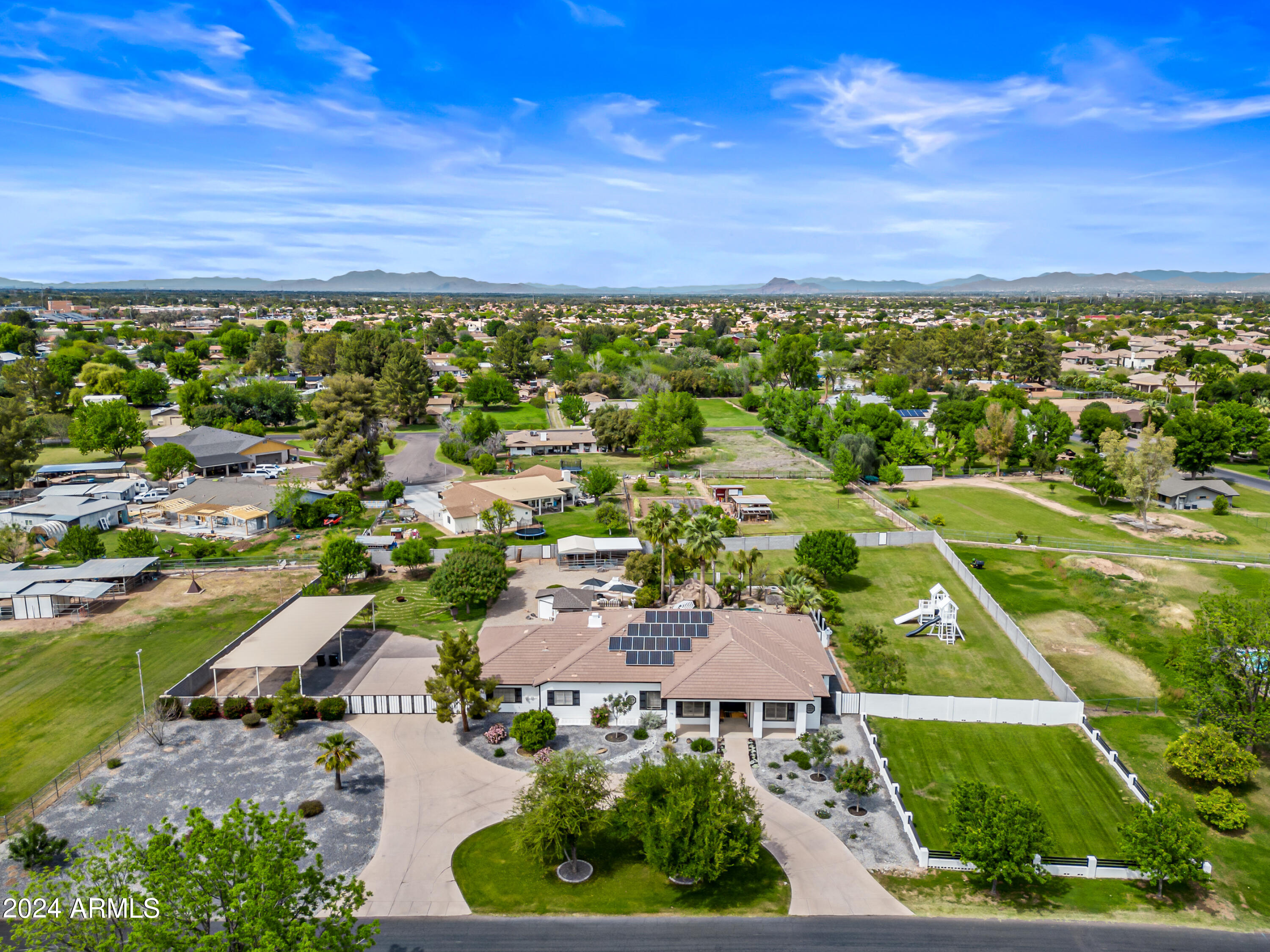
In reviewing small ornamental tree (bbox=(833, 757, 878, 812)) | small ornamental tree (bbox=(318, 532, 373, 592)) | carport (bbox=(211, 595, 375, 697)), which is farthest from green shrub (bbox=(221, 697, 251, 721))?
small ornamental tree (bbox=(833, 757, 878, 812))

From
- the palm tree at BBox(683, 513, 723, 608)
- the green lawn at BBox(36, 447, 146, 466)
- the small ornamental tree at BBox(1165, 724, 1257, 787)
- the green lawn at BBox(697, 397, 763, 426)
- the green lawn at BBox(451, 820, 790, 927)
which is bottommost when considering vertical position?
the green lawn at BBox(451, 820, 790, 927)

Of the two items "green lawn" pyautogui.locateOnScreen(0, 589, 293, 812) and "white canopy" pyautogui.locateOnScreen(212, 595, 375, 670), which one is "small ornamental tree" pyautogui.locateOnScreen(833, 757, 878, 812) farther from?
"green lawn" pyautogui.locateOnScreen(0, 589, 293, 812)

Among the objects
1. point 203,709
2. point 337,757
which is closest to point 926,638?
point 337,757

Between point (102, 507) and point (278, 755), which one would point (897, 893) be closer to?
point (278, 755)

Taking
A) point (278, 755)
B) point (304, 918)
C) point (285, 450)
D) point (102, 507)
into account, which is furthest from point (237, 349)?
point (304, 918)

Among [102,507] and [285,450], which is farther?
[285,450]

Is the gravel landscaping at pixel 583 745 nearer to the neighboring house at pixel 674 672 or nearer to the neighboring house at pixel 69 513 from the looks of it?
the neighboring house at pixel 674 672
